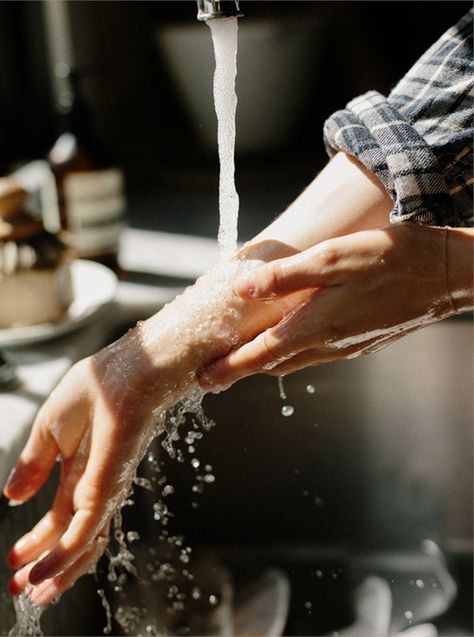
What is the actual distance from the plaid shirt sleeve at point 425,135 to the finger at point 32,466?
0.30 metres

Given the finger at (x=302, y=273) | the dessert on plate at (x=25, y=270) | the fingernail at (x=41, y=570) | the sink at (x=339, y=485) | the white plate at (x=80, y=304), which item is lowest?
the sink at (x=339, y=485)

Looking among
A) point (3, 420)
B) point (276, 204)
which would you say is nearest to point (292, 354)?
point (3, 420)

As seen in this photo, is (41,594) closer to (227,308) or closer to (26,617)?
(26,617)

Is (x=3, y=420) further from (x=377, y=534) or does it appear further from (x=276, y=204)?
(x=276, y=204)

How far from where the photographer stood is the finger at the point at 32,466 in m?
0.57

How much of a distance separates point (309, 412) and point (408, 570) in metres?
0.20

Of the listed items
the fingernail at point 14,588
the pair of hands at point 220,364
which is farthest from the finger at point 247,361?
the fingernail at point 14,588

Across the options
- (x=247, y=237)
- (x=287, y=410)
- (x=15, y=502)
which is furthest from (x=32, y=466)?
(x=247, y=237)

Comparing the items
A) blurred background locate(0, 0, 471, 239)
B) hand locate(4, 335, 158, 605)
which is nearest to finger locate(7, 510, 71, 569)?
hand locate(4, 335, 158, 605)

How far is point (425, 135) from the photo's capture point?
1.78ft

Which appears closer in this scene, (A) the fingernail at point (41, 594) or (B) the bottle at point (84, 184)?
(A) the fingernail at point (41, 594)

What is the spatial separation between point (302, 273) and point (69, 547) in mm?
255

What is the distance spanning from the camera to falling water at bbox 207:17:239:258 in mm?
477

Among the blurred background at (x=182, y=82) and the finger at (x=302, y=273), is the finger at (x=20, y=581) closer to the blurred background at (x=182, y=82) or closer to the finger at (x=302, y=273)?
the finger at (x=302, y=273)
